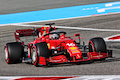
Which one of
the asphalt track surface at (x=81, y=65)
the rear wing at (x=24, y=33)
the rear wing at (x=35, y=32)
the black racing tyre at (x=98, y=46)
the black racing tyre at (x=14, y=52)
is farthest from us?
the rear wing at (x=24, y=33)

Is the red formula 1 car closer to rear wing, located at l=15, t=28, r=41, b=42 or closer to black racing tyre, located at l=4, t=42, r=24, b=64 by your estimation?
black racing tyre, located at l=4, t=42, r=24, b=64

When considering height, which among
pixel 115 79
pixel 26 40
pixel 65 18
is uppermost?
pixel 65 18

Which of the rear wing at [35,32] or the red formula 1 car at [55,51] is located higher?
the rear wing at [35,32]

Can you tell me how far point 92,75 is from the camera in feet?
30.0

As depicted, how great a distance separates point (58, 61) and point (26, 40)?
6322 millimetres

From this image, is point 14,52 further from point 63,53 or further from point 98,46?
point 98,46

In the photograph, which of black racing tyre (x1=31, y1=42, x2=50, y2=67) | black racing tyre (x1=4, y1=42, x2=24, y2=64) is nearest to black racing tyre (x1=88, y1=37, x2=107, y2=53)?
black racing tyre (x1=31, y1=42, x2=50, y2=67)

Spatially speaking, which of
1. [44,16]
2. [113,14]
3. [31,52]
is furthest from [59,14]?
[31,52]

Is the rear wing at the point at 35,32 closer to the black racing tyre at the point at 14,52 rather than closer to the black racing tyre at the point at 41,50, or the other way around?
the black racing tyre at the point at 14,52

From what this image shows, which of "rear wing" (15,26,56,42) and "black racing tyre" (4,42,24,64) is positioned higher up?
"rear wing" (15,26,56,42)

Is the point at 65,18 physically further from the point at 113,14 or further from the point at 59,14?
the point at 113,14

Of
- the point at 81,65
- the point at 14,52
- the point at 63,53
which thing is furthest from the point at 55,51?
the point at 14,52

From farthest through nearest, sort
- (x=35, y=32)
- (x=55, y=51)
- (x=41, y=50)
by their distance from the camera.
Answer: (x=35, y=32)
(x=55, y=51)
(x=41, y=50)

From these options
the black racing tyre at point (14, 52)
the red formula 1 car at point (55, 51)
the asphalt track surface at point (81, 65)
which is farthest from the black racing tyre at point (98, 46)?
the black racing tyre at point (14, 52)
